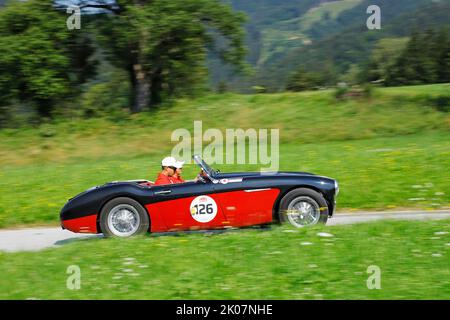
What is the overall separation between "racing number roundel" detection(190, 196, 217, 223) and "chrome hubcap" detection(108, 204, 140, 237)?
37.7 inches

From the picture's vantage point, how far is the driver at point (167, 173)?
34.3 feet

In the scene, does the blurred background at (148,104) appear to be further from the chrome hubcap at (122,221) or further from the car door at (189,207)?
the car door at (189,207)

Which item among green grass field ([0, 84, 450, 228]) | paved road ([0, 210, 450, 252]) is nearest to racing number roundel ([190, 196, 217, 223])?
paved road ([0, 210, 450, 252])

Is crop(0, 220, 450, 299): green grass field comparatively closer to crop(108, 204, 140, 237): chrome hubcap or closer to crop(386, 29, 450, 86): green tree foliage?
crop(108, 204, 140, 237): chrome hubcap

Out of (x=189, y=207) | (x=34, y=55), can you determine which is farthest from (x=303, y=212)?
(x=34, y=55)

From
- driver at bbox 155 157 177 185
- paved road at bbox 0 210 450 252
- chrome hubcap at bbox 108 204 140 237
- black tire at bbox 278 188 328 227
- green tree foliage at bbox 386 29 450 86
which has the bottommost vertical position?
paved road at bbox 0 210 450 252

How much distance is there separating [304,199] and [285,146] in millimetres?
14200

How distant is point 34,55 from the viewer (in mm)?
30391

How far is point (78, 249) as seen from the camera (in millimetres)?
8891

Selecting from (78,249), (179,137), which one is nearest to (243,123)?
(179,137)

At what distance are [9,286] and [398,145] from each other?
52.4ft

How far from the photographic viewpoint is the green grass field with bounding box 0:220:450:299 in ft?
22.4

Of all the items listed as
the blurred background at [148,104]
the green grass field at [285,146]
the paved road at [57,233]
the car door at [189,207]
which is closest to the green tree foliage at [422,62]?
the green grass field at [285,146]
